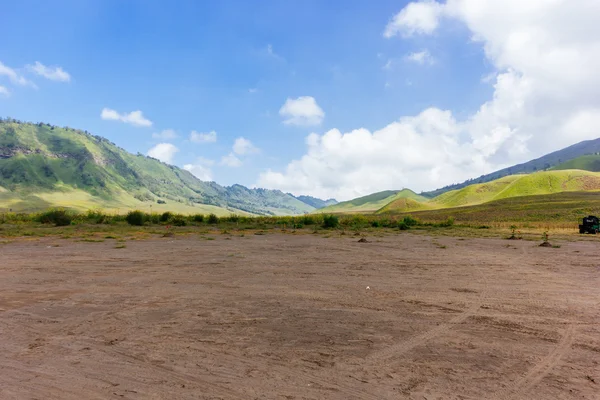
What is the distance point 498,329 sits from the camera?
785 cm

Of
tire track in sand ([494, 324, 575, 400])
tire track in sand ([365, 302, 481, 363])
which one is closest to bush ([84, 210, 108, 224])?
tire track in sand ([365, 302, 481, 363])

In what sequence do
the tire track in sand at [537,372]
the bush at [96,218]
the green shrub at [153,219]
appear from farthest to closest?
the green shrub at [153,219], the bush at [96,218], the tire track in sand at [537,372]

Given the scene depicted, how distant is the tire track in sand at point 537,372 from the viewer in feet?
16.6

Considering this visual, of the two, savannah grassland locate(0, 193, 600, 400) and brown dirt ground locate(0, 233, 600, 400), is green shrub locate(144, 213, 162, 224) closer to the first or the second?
savannah grassland locate(0, 193, 600, 400)

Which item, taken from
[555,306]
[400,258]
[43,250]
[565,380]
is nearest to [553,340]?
[565,380]

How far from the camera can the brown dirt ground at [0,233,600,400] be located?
525cm

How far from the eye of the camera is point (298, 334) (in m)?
7.46

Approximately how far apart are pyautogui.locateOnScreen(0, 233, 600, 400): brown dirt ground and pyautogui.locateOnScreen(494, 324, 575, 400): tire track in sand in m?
0.03

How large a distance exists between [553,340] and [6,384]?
9962 millimetres

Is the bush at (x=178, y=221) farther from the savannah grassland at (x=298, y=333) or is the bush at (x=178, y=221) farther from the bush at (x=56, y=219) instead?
the savannah grassland at (x=298, y=333)

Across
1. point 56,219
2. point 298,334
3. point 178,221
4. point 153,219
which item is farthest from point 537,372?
point 56,219

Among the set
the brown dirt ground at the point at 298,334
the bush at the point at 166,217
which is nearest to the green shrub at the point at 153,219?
the bush at the point at 166,217

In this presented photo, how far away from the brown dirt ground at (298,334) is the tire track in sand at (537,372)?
0.03 m

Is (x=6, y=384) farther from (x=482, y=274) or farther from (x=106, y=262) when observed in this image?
(x=482, y=274)
